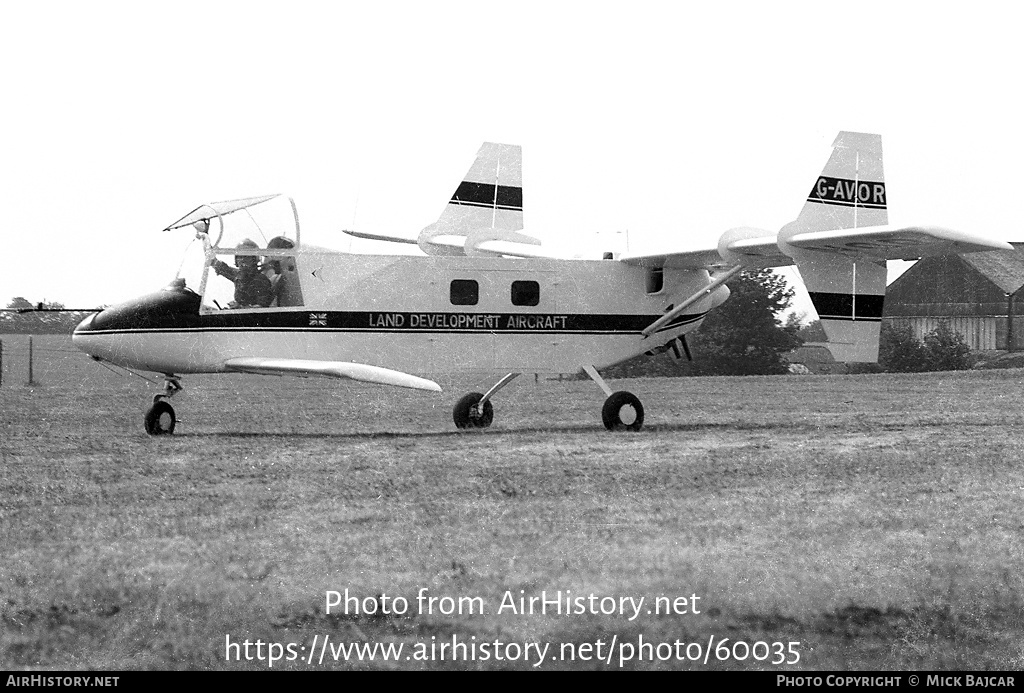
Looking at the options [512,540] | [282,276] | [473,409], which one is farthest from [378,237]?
[512,540]

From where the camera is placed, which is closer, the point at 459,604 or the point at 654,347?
the point at 459,604

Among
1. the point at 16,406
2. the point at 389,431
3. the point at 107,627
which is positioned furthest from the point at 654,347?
the point at 107,627

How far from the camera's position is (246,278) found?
1330 cm

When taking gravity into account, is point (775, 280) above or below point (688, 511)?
above

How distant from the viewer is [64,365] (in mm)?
26281

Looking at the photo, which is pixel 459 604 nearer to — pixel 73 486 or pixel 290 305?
pixel 73 486

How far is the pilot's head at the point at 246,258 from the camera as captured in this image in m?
13.3

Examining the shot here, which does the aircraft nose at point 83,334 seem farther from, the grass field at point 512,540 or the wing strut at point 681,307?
the wing strut at point 681,307

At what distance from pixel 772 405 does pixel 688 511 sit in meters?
11.1

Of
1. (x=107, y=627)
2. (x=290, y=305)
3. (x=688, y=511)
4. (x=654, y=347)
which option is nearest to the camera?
(x=107, y=627)

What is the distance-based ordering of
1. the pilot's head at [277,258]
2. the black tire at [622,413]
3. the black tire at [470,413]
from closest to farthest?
the pilot's head at [277,258]
the black tire at [622,413]
the black tire at [470,413]

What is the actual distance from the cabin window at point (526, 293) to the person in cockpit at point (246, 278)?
3.00 meters

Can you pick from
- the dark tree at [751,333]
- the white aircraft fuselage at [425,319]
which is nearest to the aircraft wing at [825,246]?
the white aircraft fuselage at [425,319]
